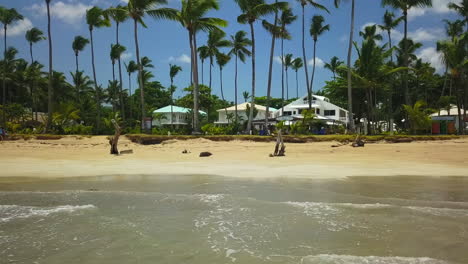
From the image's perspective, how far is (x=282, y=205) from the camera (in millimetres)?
7977

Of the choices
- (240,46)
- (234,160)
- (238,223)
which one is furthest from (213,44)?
(238,223)

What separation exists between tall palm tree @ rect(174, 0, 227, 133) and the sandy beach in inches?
186

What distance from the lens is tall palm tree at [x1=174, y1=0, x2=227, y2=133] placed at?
2552 cm

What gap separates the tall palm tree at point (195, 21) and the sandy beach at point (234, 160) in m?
4.72

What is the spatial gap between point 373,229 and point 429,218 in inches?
51.8

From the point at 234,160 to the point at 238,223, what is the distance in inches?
410

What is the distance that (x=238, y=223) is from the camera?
21.8ft

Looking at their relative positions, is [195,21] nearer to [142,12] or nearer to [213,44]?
[142,12]

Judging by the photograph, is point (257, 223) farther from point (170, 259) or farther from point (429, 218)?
point (429, 218)

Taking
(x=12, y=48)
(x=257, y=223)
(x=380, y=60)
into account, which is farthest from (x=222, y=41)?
(x=257, y=223)

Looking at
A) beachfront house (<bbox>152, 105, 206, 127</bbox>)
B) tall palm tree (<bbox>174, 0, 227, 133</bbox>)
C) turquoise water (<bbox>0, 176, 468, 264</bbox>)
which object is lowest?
turquoise water (<bbox>0, 176, 468, 264</bbox>)

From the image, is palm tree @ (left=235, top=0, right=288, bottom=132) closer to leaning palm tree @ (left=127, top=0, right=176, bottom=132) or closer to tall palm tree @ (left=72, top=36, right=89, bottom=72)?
leaning palm tree @ (left=127, top=0, right=176, bottom=132)

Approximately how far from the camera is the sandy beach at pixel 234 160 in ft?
43.6

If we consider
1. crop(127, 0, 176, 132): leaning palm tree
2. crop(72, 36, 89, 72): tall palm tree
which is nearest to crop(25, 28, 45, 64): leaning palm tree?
crop(72, 36, 89, 72): tall palm tree
